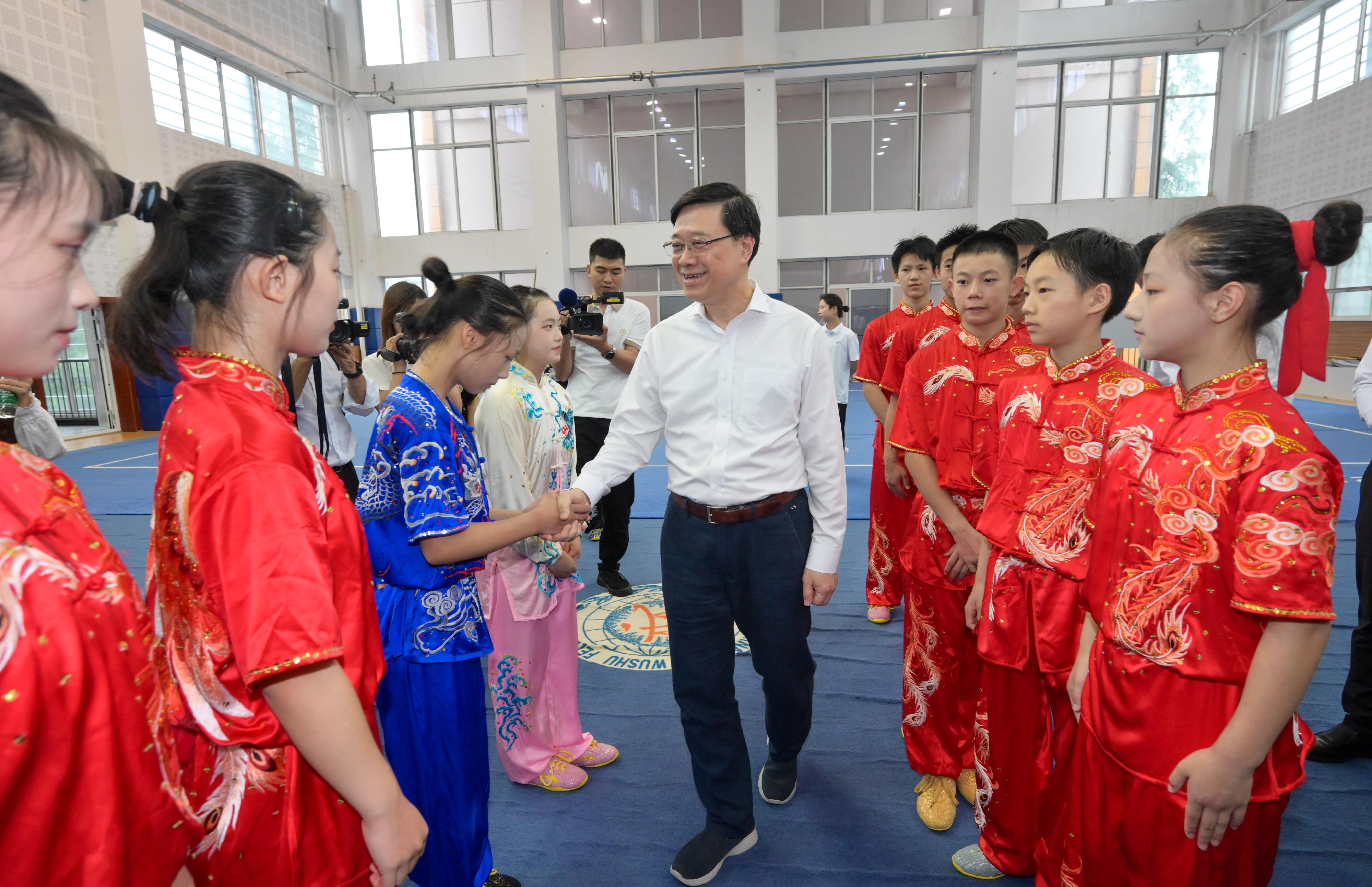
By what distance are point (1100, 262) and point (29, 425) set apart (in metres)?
3.65

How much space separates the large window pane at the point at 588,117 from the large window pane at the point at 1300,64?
11267mm

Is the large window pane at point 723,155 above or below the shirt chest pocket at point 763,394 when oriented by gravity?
above

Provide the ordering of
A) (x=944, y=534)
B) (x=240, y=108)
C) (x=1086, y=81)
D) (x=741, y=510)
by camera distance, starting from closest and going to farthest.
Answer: (x=741, y=510) < (x=944, y=534) < (x=240, y=108) < (x=1086, y=81)

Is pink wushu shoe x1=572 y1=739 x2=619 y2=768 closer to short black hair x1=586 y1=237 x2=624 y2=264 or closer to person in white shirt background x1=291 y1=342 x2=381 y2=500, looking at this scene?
person in white shirt background x1=291 y1=342 x2=381 y2=500

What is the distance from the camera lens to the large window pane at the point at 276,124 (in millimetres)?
11812

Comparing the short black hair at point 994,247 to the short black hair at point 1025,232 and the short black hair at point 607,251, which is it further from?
the short black hair at point 607,251

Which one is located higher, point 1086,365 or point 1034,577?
point 1086,365

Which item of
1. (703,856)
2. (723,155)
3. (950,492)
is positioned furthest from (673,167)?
(703,856)

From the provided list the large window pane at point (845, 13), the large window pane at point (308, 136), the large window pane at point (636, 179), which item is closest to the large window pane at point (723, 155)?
the large window pane at point (636, 179)

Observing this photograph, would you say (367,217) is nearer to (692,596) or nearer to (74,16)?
(74,16)

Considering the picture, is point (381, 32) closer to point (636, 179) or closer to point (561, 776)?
point (636, 179)

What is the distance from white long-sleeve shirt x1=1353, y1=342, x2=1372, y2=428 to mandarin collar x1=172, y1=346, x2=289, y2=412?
314cm

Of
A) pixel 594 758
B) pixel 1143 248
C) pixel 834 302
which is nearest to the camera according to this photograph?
pixel 1143 248

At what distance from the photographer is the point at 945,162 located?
13.1m
